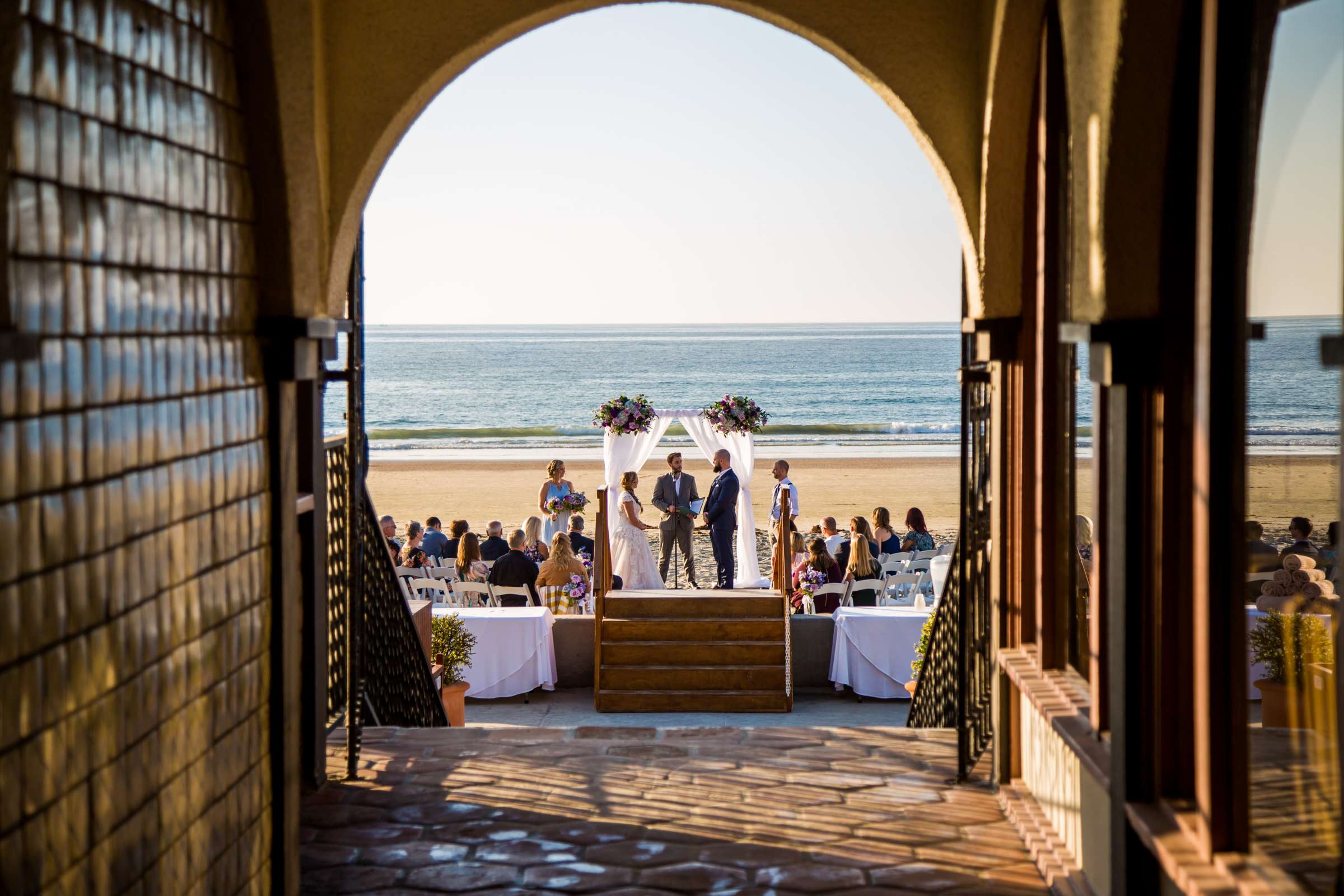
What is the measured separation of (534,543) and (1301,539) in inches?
428

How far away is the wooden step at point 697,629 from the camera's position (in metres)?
10.7

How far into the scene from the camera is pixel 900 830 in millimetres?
5223

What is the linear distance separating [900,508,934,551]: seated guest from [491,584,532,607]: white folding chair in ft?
13.2

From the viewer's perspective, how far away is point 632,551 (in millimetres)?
13219

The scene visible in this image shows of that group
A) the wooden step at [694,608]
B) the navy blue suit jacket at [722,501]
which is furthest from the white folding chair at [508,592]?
the navy blue suit jacket at [722,501]

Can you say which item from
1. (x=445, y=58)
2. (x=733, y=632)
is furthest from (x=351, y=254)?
(x=733, y=632)

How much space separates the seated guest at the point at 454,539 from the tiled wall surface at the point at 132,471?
9194 mm

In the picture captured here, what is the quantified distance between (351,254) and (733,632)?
5.66m

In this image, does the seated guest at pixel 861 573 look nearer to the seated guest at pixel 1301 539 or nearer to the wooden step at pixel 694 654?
the wooden step at pixel 694 654

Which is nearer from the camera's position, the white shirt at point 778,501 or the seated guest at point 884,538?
the white shirt at point 778,501

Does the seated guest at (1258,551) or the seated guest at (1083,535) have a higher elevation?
the seated guest at (1258,551)

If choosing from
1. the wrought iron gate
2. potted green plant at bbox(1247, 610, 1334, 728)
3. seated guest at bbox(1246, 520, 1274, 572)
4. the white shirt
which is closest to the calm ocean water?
the white shirt

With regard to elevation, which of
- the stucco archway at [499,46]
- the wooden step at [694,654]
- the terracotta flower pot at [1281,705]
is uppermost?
the stucco archway at [499,46]

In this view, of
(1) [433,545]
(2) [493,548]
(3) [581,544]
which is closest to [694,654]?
(3) [581,544]
